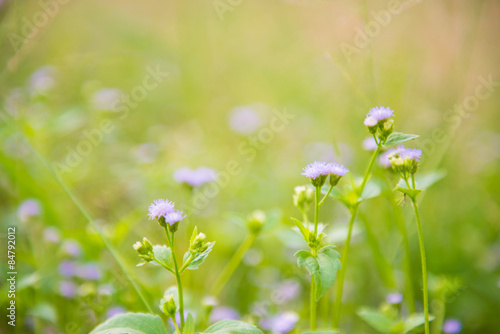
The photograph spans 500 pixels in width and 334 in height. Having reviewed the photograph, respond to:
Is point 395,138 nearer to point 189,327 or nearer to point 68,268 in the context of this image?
point 189,327

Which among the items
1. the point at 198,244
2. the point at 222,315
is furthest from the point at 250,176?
the point at 198,244

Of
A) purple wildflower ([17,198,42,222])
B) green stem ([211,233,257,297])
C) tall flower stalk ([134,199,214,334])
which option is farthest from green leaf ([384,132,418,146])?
purple wildflower ([17,198,42,222])

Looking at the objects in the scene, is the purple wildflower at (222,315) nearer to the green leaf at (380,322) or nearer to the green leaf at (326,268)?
the green leaf at (380,322)

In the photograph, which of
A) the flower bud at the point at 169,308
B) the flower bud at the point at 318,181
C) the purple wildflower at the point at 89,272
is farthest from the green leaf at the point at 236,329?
the purple wildflower at the point at 89,272

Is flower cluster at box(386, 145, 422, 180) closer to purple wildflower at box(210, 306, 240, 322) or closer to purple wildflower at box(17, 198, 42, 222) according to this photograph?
purple wildflower at box(210, 306, 240, 322)

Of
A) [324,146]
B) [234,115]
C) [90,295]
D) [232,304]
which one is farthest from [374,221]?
[90,295]

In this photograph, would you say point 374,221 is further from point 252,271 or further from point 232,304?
point 232,304
